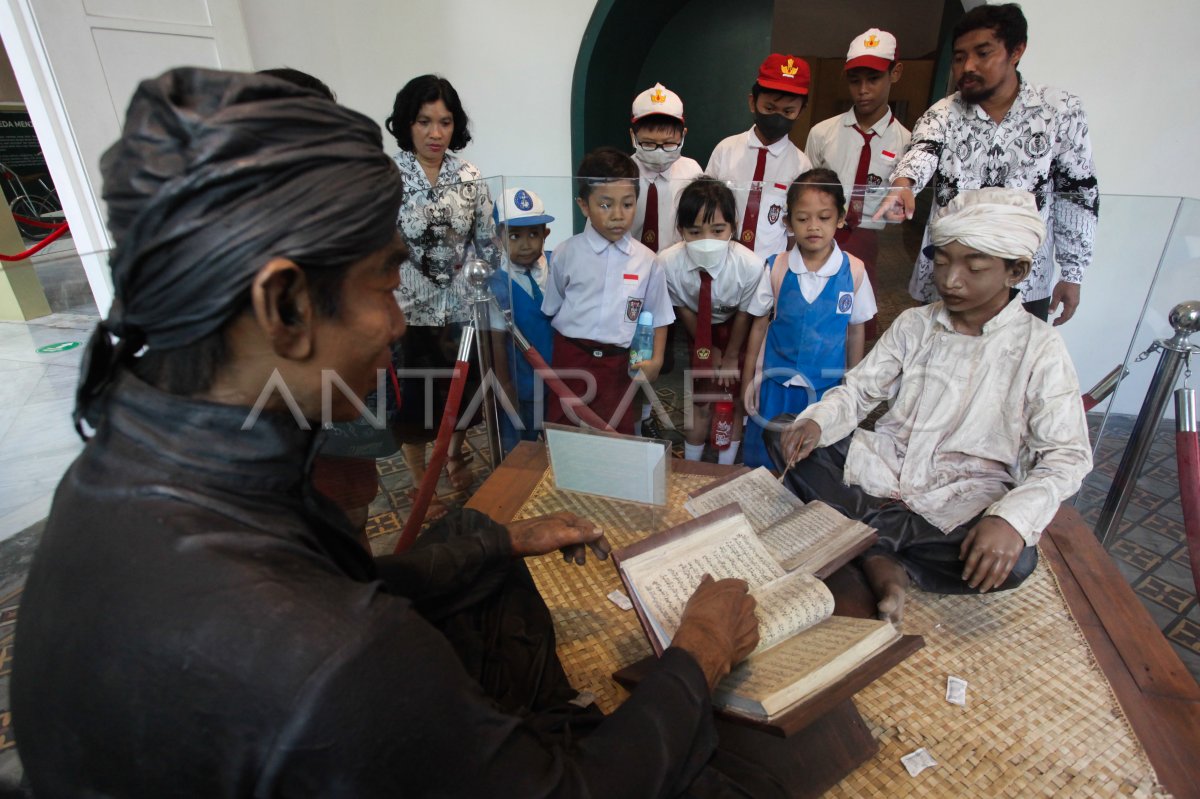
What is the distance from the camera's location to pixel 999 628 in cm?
172

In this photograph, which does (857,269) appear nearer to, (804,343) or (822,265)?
(822,265)

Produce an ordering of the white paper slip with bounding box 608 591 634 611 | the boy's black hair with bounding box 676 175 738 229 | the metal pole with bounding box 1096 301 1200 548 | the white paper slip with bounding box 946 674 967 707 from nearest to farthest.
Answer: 1. the white paper slip with bounding box 946 674 967 707
2. the white paper slip with bounding box 608 591 634 611
3. the metal pole with bounding box 1096 301 1200 548
4. the boy's black hair with bounding box 676 175 738 229

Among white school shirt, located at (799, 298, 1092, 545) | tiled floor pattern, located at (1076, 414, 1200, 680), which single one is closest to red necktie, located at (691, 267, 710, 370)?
white school shirt, located at (799, 298, 1092, 545)

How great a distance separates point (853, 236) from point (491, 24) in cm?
352

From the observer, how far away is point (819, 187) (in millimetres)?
2205

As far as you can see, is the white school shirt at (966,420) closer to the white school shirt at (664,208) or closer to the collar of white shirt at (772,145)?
the white school shirt at (664,208)

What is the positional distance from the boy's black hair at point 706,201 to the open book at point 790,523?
97 centimetres

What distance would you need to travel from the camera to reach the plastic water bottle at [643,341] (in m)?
2.51

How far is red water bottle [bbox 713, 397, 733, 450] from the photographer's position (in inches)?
107

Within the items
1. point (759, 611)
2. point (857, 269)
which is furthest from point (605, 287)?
point (759, 611)

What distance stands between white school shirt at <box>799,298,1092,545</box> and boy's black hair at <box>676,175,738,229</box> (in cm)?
73

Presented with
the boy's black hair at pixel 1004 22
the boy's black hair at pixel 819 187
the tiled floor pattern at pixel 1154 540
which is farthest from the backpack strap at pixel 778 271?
the tiled floor pattern at pixel 1154 540

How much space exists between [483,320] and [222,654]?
6.76 ft

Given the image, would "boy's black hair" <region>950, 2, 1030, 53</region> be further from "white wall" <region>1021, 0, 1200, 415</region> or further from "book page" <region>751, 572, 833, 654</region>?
"book page" <region>751, 572, 833, 654</region>
